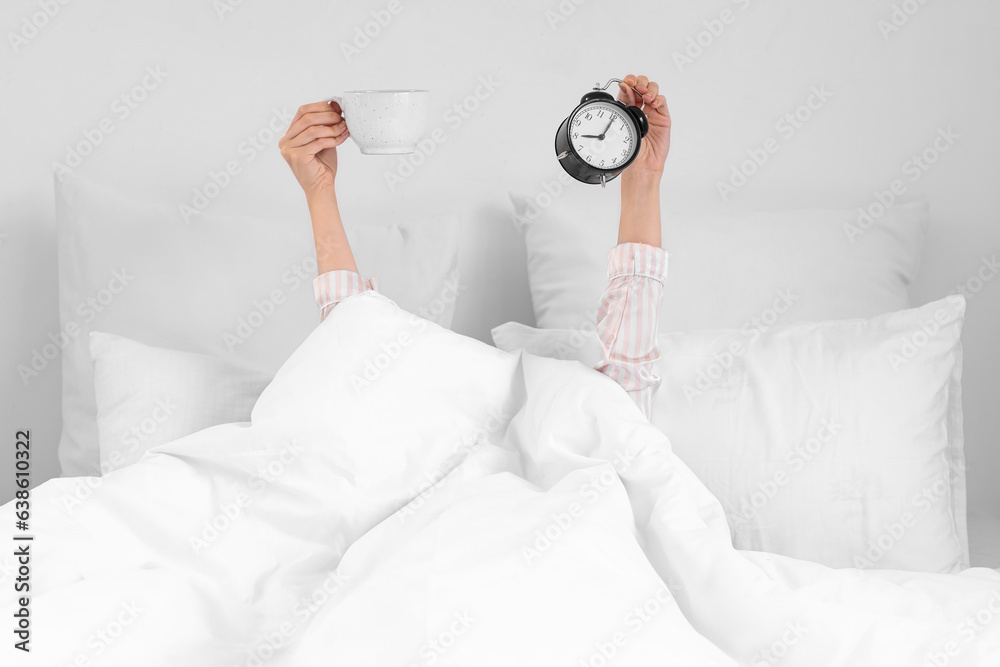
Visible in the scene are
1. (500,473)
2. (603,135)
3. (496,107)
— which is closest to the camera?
(500,473)

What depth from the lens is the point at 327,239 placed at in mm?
1456

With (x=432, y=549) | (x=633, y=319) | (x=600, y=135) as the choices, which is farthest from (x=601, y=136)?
(x=432, y=549)

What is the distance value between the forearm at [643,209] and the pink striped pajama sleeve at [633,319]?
20 mm

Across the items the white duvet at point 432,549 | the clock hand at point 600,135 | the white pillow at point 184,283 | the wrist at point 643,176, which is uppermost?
the clock hand at point 600,135

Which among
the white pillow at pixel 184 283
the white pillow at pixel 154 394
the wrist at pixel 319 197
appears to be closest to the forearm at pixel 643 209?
the white pillow at pixel 184 283

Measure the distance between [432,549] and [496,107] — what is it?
3.53 feet

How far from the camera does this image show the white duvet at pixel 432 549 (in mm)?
843

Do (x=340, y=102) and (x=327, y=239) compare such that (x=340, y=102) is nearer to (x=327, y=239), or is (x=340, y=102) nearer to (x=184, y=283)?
(x=327, y=239)

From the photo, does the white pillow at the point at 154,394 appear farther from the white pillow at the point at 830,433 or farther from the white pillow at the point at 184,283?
the white pillow at the point at 830,433

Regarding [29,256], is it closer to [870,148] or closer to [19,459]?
[19,459]

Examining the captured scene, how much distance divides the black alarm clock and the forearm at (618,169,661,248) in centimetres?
12

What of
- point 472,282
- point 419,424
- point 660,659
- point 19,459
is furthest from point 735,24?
point 19,459

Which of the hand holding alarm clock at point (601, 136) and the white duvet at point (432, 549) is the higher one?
the hand holding alarm clock at point (601, 136)

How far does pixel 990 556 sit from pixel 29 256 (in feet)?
6.08
